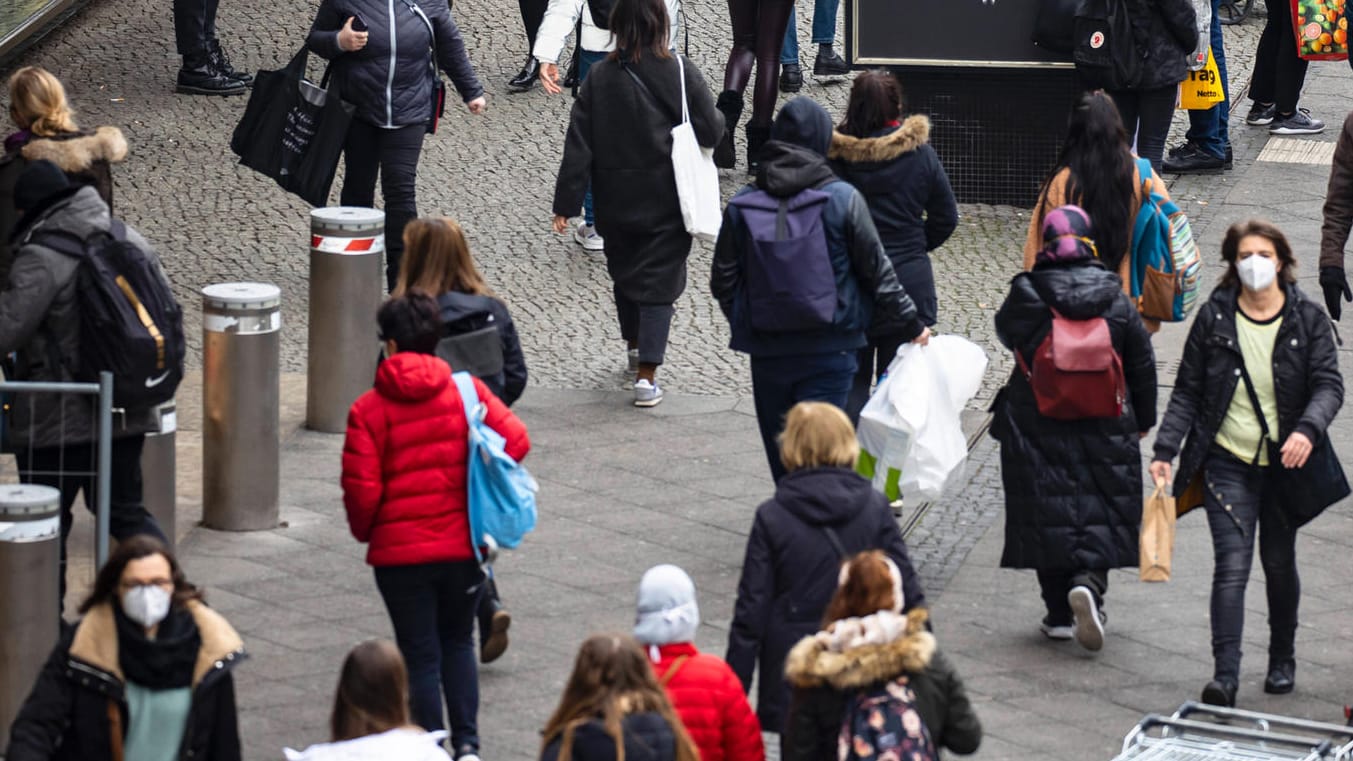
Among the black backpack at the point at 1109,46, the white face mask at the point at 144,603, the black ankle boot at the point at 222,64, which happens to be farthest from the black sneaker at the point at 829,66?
the white face mask at the point at 144,603

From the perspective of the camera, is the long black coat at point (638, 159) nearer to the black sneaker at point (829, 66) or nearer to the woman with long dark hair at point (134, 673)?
the woman with long dark hair at point (134, 673)

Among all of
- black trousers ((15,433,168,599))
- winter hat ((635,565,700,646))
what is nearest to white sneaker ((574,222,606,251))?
black trousers ((15,433,168,599))

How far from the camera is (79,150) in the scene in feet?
25.4

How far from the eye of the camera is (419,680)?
672 cm

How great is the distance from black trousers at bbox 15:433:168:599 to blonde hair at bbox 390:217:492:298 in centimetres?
112

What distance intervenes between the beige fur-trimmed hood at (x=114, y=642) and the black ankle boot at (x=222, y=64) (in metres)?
10.1

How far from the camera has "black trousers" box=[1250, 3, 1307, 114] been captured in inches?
569

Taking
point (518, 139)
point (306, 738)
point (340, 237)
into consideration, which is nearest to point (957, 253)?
point (518, 139)

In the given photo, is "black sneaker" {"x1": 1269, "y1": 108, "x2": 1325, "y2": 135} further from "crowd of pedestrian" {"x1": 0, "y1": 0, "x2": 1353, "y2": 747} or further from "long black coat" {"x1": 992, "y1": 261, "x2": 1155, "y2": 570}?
"long black coat" {"x1": 992, "y1": 261, "x2": 1155, "y2": 570}

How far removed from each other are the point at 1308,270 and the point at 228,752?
8.10 metres

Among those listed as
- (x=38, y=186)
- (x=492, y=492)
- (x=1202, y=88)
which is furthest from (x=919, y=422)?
(x=1202, y=88)

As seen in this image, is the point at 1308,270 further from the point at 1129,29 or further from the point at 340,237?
the point at 340,237

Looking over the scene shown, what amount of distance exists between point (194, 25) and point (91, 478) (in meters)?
7.76

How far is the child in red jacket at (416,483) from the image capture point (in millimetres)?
6543
